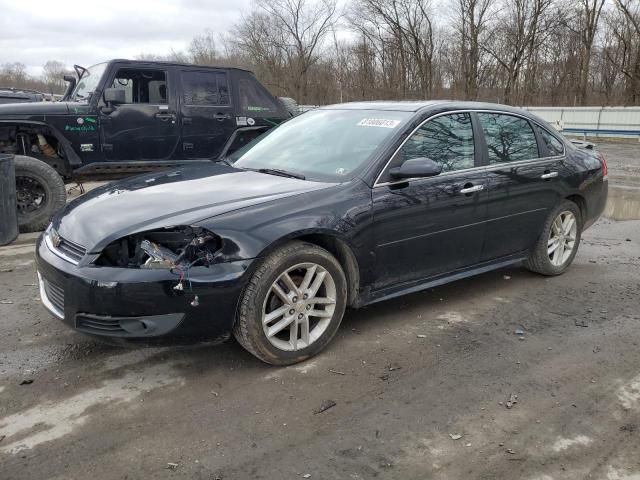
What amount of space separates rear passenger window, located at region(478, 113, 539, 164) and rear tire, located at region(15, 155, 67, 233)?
5.07m

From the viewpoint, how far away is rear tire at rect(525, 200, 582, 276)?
5113 millimetres

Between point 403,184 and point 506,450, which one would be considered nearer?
point 506,450

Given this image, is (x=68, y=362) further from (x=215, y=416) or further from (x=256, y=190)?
(x=256, y=190)

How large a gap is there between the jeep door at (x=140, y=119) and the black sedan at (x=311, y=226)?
3.37m

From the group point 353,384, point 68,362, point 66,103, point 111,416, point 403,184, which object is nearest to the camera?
point 111,416

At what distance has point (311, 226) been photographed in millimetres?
3389

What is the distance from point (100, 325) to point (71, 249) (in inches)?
20.6

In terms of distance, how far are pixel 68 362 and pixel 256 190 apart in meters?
1.57

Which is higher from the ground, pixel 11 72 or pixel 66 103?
pixel 11 72

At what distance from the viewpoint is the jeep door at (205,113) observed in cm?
790

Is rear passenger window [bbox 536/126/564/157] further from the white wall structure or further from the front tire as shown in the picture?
the white wall structure

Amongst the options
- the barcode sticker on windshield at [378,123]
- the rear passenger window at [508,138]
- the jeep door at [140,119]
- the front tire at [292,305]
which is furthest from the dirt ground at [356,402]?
the jeep door at [140,119]

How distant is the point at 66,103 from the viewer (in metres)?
7.24

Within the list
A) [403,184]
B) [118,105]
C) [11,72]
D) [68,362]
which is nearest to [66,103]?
[118,105]
